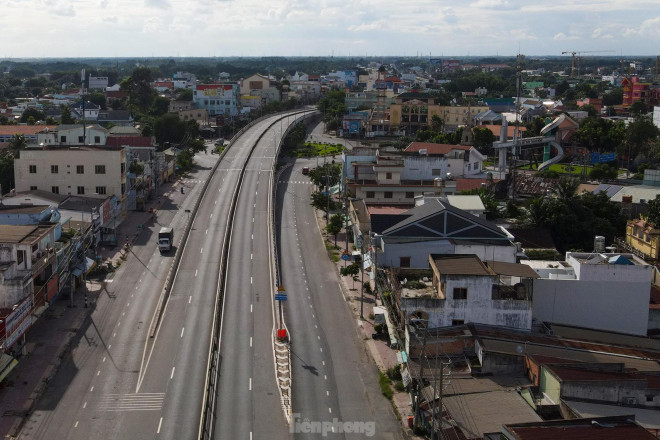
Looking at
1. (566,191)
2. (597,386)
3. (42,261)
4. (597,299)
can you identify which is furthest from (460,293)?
(566,191)

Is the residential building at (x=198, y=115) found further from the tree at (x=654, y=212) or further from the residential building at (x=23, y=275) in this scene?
the residential building at (x=23, y=275)

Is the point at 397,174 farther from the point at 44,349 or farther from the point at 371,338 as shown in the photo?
the point at 44,349

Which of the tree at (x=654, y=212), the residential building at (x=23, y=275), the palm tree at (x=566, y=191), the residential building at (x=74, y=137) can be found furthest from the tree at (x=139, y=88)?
the tree at (x=654, y=212)

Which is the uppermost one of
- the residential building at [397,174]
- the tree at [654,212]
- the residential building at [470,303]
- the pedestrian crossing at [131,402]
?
the residential building at [397,174]

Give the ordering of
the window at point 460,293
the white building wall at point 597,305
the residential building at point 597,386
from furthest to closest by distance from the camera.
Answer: the white building wall at point 597,305 < the window at point 460,293 < the residential building at point 597,386

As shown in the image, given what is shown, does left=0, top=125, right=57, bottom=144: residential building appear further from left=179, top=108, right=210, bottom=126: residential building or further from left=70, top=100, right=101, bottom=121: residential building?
left=179, top=108, right=210, bottom=126: residential building

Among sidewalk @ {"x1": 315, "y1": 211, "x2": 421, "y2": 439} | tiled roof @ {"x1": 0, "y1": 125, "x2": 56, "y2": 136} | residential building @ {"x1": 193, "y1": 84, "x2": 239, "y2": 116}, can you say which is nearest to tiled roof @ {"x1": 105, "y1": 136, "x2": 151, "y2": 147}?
tiled roof @ {"x1": 0, "y1": 125, "x2": 56, "y2": 136}
